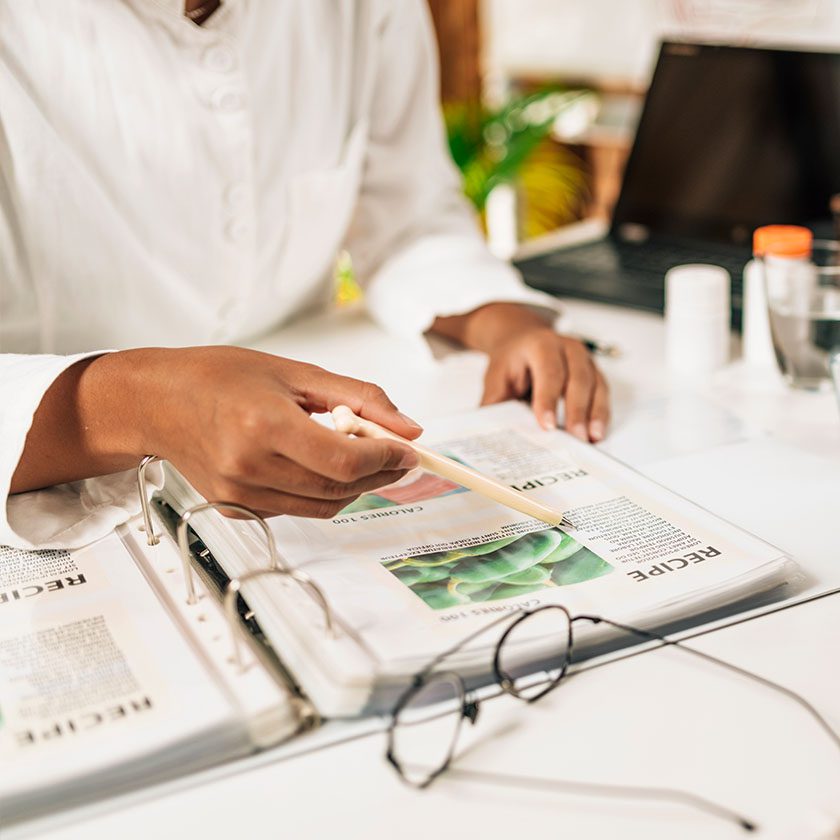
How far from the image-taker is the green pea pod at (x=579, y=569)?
0.68 meters

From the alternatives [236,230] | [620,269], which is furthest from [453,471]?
[620,269]

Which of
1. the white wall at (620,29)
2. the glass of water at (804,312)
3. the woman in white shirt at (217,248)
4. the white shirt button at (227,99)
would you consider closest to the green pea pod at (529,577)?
the woman in white shirt at (217,248)

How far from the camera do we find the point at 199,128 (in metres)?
1.05

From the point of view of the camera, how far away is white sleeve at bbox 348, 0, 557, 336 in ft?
4.04

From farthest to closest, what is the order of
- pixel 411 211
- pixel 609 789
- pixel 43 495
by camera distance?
1. pixel 411 211
2. pixel 43 495
3. pixel 609 789

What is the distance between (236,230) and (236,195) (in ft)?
0.12

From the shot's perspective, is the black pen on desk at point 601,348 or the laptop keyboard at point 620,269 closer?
the black pen on desk at point 601,348

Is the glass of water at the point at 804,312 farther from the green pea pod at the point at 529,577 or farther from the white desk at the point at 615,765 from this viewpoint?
the green pea pod at the point at 529,577

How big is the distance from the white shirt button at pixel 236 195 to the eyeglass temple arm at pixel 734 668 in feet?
2.14

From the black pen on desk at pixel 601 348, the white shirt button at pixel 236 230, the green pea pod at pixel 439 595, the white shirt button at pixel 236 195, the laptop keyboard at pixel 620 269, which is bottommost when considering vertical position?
the black pen on desk at pixel 601 348

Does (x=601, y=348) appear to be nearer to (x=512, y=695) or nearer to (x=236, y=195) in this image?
(x=236, y=195)

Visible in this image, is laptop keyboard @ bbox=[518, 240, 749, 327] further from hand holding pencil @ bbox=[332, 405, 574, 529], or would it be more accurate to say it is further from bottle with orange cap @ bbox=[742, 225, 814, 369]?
hand holding pencil @ bbox=[332, 405, 574, 529]

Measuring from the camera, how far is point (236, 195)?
3.60 feet

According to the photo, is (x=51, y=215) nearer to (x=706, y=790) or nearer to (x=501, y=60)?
(x=706, y=790)
